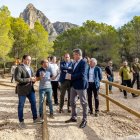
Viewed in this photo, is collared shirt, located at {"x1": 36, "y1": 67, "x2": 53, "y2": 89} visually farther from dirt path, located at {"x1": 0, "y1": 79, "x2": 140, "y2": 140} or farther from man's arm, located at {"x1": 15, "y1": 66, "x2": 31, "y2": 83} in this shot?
dirt path, located at {"x1": 0, "y1": 79, "x2": 140, "y2": 140}

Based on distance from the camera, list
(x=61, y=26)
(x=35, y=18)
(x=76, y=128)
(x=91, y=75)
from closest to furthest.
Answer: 1. (x=76, y=128)
2. (x=91, y=75)
3. (x=35, y=18)
4. (x=61, y=26)

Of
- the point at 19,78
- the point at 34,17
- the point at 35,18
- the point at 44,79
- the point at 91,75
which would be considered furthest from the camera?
the point at 35,18

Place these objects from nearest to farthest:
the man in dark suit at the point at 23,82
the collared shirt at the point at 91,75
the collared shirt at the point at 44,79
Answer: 1. the man in dark suit at the point at 23,82
2. the collared shirt at the point at 44,79
3. the collared shirt at the point at 91,75

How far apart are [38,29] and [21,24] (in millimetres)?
3230

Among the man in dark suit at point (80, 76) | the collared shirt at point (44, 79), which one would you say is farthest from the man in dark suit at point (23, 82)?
the man in dark suit at point (80, 76)

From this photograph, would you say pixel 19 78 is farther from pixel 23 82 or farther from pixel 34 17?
pixel 34 17

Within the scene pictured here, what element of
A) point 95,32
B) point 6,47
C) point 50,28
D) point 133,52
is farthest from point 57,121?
point 50,28

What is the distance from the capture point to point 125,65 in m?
13.8

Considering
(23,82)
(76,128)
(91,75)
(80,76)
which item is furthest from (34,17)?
(76,128)

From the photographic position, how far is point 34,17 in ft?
440

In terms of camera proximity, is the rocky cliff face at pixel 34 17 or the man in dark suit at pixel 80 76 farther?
the rocky cliff face at pixel 34 17

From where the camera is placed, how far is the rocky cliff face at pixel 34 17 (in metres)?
131

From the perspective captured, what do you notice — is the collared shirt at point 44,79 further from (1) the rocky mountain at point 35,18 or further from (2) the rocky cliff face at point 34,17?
(2) the rocky cliff face at point 34,17

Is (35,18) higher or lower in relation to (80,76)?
higher
